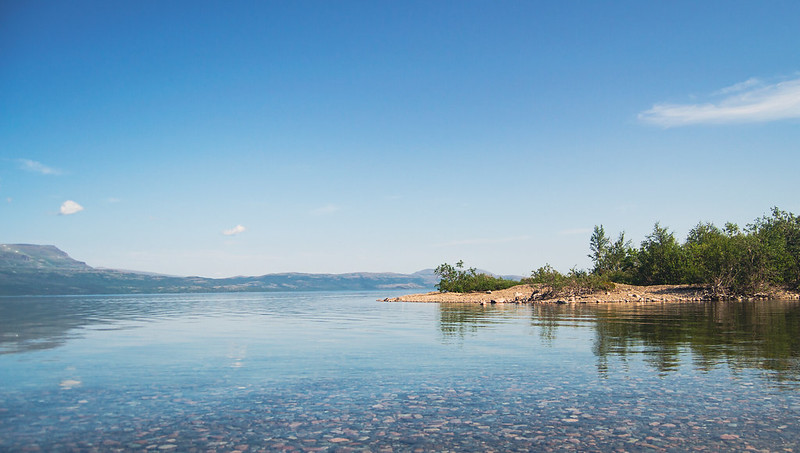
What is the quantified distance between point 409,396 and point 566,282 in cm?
6583

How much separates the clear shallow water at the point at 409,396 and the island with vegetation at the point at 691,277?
2023 inches

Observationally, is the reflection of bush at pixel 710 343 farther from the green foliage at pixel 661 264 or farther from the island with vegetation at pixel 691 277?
the green foliage at pixel 661 264

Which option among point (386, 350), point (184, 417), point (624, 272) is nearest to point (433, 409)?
point (184, 417)

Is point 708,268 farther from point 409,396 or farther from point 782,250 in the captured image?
Result: point 409,396

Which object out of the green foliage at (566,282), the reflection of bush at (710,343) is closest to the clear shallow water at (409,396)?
the reflection of bush at (710,343)

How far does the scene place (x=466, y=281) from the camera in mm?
110375

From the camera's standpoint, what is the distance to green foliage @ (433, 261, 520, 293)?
106 m

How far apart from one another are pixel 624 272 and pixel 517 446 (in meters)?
109

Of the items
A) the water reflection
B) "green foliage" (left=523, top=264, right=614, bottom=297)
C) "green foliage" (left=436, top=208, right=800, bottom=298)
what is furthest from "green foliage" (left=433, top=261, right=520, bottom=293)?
the water reflection

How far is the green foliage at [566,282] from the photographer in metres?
75.8

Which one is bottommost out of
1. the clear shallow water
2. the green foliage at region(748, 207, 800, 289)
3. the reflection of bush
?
the clear shallow water

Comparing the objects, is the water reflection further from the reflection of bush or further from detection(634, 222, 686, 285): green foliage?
detection(634, 222, 686, 285): green foliage

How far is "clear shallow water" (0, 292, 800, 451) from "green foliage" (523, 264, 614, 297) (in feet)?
160

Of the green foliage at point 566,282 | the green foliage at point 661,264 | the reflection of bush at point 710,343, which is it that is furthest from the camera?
the green foliage at point 661,264
